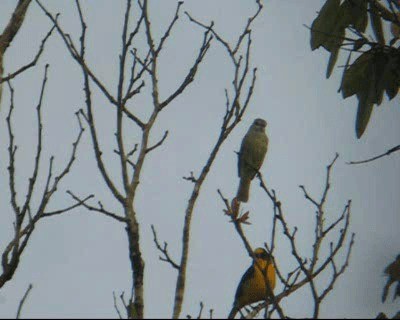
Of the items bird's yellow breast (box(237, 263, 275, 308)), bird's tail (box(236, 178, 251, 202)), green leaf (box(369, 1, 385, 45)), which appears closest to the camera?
green leaf (box(369, 1, 385, 45))

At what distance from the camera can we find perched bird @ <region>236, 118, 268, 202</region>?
29.9 ft

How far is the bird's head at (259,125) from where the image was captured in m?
9.55

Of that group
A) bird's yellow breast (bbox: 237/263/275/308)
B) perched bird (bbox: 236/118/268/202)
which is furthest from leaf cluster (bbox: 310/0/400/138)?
perched bird (bbox: 236/118/268/202)

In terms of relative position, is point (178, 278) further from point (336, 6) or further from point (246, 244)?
point (336, 6)

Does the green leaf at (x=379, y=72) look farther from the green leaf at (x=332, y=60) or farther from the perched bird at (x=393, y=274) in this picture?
the perched bird at (x=393, y=274)

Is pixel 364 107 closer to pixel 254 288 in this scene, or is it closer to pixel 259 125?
pixel 254 288

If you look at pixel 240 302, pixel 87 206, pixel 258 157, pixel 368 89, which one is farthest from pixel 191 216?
pixel 258 157

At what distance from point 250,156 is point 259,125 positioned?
1.79ft

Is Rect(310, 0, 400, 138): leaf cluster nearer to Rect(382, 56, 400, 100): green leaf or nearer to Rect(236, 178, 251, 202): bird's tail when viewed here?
Rect(382, 56, 400, 100): green leaf

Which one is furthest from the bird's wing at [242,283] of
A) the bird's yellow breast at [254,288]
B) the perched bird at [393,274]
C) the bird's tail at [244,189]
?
the perched bird at [393,274]

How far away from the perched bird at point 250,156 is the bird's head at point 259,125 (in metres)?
0.04

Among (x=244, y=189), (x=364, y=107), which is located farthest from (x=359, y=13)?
(x=244, y=189)

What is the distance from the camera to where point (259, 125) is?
378 inches

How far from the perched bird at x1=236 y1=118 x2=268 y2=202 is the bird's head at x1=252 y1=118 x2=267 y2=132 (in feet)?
0.14
